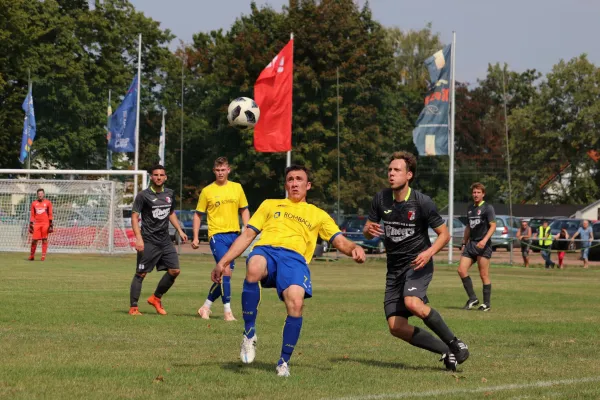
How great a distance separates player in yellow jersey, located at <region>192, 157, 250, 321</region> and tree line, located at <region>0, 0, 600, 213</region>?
27.1m

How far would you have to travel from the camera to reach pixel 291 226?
887 cm

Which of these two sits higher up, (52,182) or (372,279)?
(52,182)

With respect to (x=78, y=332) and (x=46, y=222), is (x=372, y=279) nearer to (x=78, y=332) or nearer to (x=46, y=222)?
(x=46, y=222)

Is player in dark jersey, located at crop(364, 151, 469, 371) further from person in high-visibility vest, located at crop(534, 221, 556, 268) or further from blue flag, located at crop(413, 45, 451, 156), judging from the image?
person in high-visibility vest, located at crop(534, 221, 556, 268)

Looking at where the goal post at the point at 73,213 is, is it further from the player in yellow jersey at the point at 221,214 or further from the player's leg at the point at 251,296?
the player's leg at the point at 251,296

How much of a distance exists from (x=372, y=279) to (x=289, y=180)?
17.7m

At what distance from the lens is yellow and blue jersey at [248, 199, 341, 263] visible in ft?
28.9

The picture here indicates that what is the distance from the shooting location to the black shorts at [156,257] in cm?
1444

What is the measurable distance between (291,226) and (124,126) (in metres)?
32.7

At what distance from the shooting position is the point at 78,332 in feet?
37.5

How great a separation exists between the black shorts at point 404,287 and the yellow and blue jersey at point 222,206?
5180 millimetres

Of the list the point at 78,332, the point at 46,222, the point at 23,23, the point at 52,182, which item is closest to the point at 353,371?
the point at 78,332

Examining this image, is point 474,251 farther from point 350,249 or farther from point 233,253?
point 233,253

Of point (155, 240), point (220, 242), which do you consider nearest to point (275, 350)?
point (220, 242)
